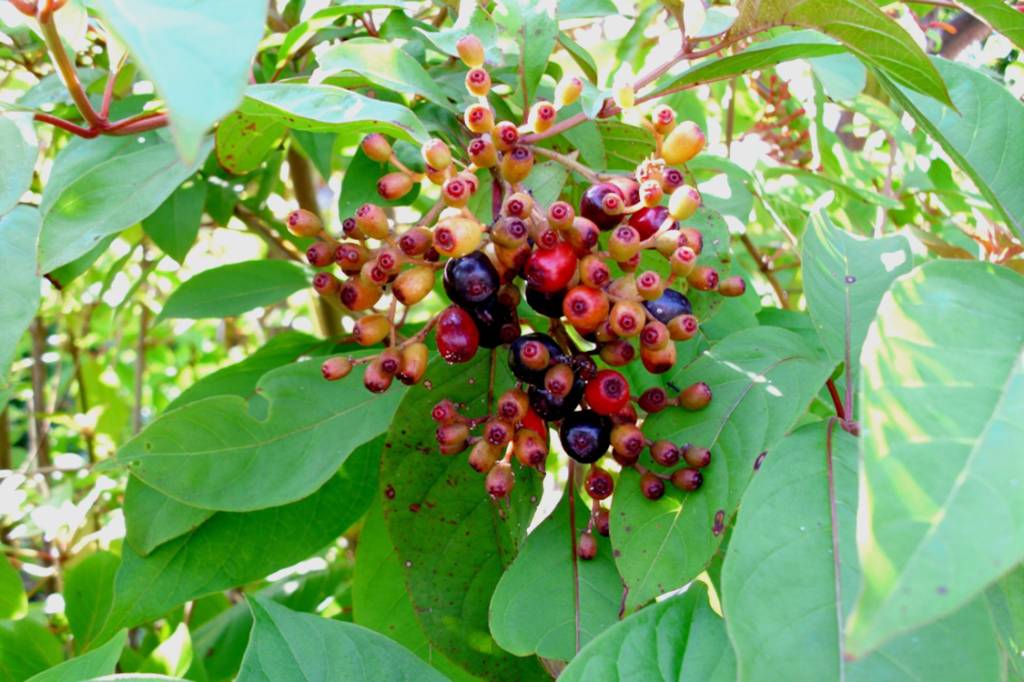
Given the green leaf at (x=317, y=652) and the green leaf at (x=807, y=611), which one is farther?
the green leaf at (x=317, y=652)

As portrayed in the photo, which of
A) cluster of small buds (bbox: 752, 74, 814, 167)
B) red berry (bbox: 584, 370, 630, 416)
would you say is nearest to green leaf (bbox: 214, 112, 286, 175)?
red berry (bbox: 584, 370, 630, 416)

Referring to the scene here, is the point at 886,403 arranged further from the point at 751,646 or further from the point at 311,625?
the point at 311,625

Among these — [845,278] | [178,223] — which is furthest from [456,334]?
[178,223]

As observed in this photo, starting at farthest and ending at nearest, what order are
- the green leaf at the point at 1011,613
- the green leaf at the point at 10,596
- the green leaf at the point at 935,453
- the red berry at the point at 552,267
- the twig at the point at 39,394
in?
the twig at the point at 39,394, the green leaf at the point at 10,596, the red berry at the point at 552,267, the green leaf at the point at 1011,613, the green leaf at the point at 935,453

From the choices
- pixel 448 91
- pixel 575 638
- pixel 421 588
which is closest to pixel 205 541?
pixel 421 588

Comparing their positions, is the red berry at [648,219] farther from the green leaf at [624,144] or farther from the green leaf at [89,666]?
the green leaf at [89,666]

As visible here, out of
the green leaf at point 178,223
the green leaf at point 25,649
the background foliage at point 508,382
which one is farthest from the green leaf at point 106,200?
the green leaf at point 25,649
